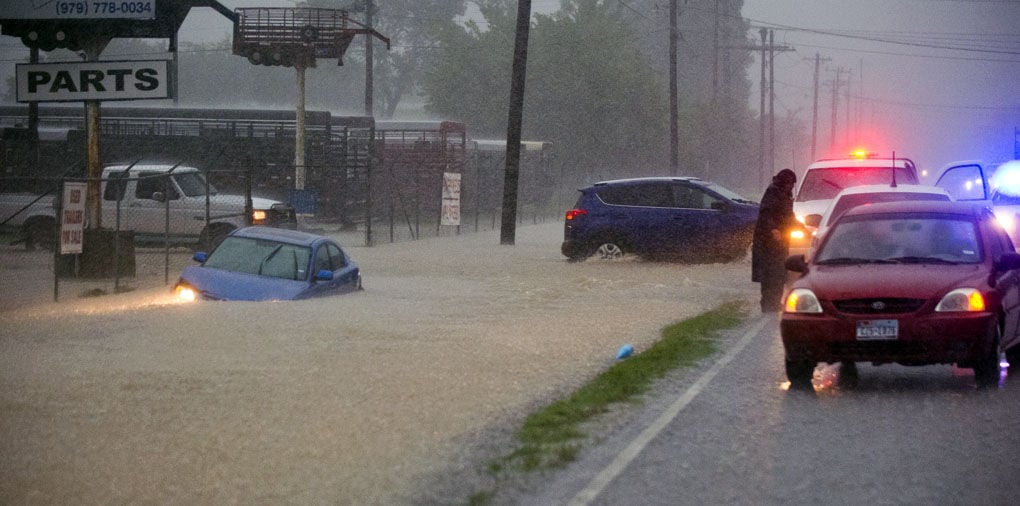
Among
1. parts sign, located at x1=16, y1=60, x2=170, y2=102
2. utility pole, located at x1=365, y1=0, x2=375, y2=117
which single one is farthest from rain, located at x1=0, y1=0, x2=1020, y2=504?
utility pole, located at x1=365, y1=0, x2=375, y2=117

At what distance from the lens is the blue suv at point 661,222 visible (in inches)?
1040

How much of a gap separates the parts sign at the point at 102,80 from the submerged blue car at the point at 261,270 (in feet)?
22.5

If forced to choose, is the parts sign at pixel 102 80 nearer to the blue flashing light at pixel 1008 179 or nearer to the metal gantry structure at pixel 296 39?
the metal gantry structure at pixel 296 39

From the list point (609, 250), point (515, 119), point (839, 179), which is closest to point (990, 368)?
point (839, 179)

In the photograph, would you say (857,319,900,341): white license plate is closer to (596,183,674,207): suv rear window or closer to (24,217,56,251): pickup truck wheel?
(596,183,674,207): suv rear window

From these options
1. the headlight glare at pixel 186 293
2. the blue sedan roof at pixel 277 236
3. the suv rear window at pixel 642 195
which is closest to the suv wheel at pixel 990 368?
the blue sedan roof at pixel 277 236

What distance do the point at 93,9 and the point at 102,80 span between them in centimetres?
158

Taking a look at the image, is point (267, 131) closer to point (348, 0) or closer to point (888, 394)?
point (888, 394)

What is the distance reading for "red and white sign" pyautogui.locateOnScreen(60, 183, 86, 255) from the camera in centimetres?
1936

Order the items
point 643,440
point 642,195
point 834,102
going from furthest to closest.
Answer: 1. point 834,102
2. point 642,195
3. point 643,440

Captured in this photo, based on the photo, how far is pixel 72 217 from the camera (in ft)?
64.7

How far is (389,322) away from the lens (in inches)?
624

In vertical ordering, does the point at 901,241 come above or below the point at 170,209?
above

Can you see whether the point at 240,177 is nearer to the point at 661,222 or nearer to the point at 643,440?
the point at 661,222
